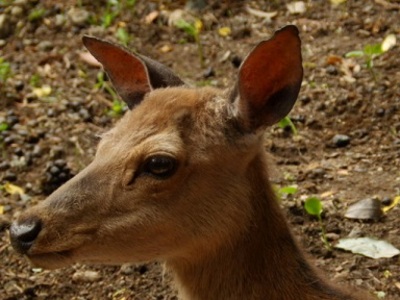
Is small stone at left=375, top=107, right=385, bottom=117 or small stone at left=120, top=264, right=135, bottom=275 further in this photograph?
small stone at left=375, top=107, right=385, bottom=117

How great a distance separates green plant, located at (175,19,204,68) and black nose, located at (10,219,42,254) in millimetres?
3958

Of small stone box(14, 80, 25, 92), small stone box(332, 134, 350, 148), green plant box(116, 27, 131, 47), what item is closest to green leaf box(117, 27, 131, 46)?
green plant box(116, 27, 131, 47)

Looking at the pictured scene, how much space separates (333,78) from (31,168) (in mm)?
2458

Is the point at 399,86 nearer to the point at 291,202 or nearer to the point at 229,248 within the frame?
the point at 291,202

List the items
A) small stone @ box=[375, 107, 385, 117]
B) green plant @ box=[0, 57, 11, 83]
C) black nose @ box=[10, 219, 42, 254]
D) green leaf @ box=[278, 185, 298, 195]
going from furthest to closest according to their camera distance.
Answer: green plant @ box=[0, 57, 11, 83]
small stone @ box=[375, 107, 385, 117]
green leaf @ box=[278, 185, 298, 195]
black nose @ box=[10, 219, 42, 254]

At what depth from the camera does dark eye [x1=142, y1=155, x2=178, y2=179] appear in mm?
4027

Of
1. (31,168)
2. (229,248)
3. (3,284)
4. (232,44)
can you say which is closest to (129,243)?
(229,248)

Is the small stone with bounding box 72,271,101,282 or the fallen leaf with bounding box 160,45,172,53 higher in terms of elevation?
the small stone with bounding box 72,271,101,282

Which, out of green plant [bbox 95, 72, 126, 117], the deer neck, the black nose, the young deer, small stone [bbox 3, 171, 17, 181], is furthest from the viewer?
green plant [bbox 95, 72, 126, 117]

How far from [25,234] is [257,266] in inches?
44.6

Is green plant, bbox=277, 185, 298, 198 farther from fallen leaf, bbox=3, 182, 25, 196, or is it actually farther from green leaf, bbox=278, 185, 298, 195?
fallen leaf, bbox=3, 182, 25, 196

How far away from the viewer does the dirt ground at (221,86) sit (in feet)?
Result: 18.6

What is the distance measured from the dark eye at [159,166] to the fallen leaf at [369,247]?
193cm

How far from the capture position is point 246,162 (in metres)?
4.26
